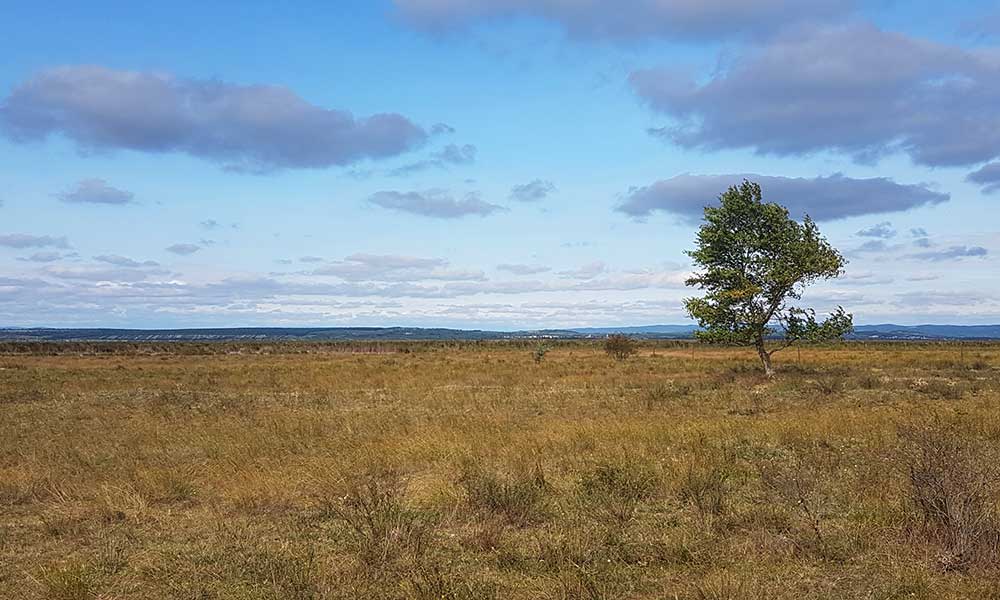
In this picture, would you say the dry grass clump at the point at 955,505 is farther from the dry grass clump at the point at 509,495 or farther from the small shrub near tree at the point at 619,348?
the small shrub near tree at the point at 619,348

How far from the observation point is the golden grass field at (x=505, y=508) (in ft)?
18.7

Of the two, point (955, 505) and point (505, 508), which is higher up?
point (955, 505)

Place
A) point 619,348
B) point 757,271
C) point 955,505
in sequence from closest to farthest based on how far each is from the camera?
1. point 955,505
2. point 757,271
3. point 619,348

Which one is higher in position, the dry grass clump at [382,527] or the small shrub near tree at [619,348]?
the small shrub near tree at [619,348]

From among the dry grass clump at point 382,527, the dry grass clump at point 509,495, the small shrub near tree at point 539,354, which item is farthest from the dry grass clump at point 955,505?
the small shrub near tree at point 539,354

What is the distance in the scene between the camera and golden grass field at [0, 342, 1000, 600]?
570cm

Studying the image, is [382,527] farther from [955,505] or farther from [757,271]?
[757,271]

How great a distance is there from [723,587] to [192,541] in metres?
5.45

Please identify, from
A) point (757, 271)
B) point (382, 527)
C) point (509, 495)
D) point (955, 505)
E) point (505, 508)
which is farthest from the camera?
point (757, 271)

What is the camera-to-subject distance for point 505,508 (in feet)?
26.4

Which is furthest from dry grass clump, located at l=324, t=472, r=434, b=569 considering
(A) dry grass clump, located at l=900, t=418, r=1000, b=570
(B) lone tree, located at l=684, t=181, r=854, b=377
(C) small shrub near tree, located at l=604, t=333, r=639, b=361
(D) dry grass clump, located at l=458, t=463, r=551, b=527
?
(C) small shrub near tree, located at l=604, t=333, r=639, b=361

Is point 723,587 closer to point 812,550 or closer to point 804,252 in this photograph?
point 812,550

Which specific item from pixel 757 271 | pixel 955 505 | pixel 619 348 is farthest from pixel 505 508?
pixel 619 348

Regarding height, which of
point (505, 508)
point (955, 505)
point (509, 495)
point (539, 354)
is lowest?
point (505, 508)
